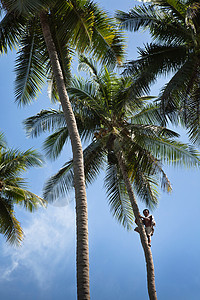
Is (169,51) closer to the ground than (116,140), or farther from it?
farther from it

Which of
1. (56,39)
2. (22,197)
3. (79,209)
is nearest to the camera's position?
(79,209)

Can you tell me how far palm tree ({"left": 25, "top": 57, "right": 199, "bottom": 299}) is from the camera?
12241 millimetres

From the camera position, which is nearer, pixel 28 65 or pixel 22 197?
pixel 28 65

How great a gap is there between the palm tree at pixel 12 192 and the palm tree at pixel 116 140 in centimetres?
225


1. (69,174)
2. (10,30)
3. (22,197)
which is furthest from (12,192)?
(10,30)

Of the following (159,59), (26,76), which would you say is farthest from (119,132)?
(26,76)

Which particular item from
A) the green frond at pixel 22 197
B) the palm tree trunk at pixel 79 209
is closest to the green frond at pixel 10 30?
the palm tree trunk at pixel 79 209

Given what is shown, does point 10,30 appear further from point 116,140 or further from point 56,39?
point 116,140

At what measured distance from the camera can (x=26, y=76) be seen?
1144cm

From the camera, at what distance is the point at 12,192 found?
53.4ft

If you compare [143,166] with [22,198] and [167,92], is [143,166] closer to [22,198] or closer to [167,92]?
[167,92]

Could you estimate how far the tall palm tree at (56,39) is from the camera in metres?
8.80

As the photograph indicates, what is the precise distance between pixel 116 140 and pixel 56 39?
13.0 feet

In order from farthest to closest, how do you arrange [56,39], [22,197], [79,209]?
[22,197] → [56,39] → [79,209]
